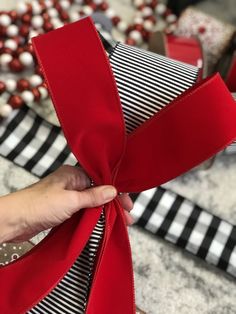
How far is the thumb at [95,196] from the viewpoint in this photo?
1.21 ft

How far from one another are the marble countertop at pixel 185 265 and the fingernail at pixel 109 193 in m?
0.21

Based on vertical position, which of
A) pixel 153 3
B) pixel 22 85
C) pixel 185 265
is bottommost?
pixel 185 265

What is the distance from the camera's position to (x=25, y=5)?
2.42 feet

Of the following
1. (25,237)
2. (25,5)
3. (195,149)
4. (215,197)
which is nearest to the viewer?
(195,149)

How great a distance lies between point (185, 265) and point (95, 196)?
0.79ft

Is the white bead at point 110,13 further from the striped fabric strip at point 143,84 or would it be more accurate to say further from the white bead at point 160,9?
the striped fabric strip at point 143,84

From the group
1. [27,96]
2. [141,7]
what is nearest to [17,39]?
[27,96]

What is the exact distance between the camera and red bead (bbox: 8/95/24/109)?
2.14ft

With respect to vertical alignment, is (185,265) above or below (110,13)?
below

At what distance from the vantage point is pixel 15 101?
0.65 m

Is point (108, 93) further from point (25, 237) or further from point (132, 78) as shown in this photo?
point (25, 237)

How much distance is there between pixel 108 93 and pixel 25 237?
18 centimetres

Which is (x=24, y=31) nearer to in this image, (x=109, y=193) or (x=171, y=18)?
(x=171, y=18)

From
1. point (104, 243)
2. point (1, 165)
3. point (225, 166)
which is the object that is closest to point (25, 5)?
point (1, 165)
